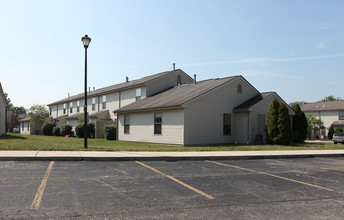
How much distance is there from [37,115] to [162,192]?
5098 cm

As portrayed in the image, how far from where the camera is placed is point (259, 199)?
6.32 m

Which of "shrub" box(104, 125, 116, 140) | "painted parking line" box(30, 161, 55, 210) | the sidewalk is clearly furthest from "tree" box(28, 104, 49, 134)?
"painted parking line" box(30, 161, 55, 210)

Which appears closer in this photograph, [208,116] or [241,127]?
[208,116]

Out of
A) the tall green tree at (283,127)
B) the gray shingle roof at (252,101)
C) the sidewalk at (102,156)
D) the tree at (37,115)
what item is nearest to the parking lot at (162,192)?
the sidewalk at (102,156)

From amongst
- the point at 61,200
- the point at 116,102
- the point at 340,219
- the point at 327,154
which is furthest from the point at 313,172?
the point at 116,102

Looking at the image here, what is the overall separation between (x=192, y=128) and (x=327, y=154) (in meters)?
8.50

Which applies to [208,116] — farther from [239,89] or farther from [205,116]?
[239,89]

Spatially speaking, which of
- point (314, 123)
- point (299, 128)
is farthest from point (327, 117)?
point (299, 128)

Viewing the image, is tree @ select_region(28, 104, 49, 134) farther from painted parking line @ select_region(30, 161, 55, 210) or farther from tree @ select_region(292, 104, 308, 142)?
painted parking line @ select_region(30, 161, 55, 210)

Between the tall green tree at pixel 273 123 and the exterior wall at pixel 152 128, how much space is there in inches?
288

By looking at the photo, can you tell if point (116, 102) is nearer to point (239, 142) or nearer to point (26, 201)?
point (239, 142)

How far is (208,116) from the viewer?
21.6 meters

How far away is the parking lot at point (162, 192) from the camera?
5199 mm

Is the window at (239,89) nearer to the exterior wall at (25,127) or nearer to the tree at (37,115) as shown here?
the tree at (37,115)
